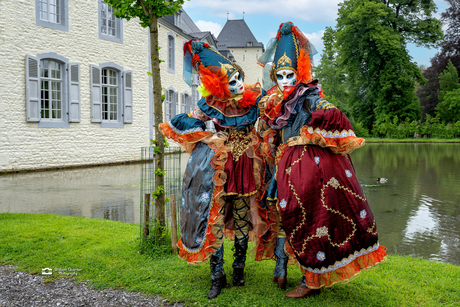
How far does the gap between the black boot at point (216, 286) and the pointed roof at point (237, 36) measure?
4004cm

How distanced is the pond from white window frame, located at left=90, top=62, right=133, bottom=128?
2595 millimetres

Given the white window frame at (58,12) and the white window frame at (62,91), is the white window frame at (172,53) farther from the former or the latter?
the white window frame at (58,12)

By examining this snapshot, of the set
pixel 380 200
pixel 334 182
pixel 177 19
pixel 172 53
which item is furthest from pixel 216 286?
pixel 177 19

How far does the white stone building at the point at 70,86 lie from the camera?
11.3 m

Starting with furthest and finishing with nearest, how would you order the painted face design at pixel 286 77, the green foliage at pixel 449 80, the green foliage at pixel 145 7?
the green foliage at pixel 449 80 < the green foliage at pixel 145 7 < the painted face design at pixel 286 77

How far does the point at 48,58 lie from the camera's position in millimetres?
12250

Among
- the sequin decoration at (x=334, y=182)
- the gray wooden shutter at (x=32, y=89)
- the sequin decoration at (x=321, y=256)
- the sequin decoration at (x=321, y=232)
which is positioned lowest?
the sequin decoration at (x=321, y=256)

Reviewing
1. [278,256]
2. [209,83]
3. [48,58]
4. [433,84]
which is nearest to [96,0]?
[48,58]

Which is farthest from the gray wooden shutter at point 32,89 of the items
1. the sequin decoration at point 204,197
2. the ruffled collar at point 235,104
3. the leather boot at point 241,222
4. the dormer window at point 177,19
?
the leather boot at point 241,222

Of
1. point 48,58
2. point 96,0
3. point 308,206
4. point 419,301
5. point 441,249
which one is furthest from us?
point 96,0

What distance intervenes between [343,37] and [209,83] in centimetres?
3107

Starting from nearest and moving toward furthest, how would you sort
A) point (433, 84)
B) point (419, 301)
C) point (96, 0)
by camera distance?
point (419, 301)
point (96, 0)
point (433, 84)

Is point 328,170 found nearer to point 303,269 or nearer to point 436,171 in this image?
point 303,269

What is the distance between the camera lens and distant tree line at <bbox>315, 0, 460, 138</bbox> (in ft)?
96.3
